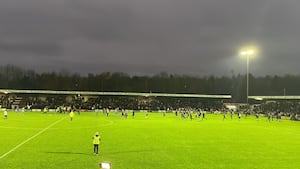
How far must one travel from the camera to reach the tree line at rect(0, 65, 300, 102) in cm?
16538

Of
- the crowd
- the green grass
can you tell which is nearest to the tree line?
the crowd

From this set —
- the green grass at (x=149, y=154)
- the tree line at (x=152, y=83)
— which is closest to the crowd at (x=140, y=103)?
the tree line at (x=152, y=83)

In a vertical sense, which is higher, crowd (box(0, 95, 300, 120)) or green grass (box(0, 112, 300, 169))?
crowd (box(0, 95, 300, 120))

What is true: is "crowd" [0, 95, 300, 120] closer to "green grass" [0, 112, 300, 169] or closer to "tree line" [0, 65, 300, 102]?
→ "tree line" [0, 65, 300, 102]

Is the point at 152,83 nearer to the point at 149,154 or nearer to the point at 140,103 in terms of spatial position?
the point at 140,103

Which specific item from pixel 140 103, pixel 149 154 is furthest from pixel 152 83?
pixel 149 154

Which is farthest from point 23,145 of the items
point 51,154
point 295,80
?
point 295,80

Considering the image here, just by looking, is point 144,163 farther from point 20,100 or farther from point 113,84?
point 113,84

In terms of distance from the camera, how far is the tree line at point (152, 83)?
165m

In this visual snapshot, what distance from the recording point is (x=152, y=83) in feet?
613

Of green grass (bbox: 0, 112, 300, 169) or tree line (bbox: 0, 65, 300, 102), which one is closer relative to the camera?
green grass (bbox: 0, 112, 300, 169)

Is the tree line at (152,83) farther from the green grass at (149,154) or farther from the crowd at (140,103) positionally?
the green grass at (149,154)

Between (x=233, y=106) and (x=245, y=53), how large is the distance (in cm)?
3449

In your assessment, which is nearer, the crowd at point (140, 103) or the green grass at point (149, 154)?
the green grass at point (149, 154)
